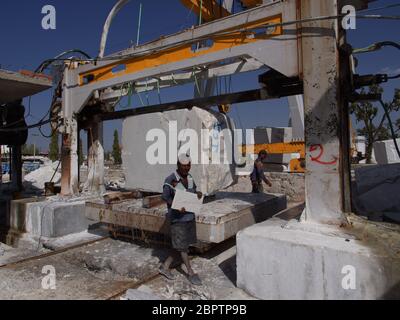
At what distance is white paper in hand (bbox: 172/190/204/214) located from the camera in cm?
431

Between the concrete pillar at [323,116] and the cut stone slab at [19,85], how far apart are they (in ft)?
23.8

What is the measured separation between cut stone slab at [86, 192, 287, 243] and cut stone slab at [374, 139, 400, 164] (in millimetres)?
16351

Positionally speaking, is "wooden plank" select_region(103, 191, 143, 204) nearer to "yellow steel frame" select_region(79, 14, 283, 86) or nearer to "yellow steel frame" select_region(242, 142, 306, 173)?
"yellow steel frame" select_region(79, 14, 283, 86)

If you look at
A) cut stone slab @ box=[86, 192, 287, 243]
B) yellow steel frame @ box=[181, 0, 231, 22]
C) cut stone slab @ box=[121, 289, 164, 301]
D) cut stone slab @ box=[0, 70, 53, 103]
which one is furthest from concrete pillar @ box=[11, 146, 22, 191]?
cut stone slab @ box=[121, 289, 164, 301]

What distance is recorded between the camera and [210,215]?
493cm

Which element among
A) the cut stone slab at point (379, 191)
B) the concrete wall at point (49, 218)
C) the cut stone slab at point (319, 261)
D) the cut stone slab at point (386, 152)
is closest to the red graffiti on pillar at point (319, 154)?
the cut stone slab at point (319, 261)

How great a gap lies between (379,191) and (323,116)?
148 inches

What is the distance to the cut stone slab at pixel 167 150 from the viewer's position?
5.85m

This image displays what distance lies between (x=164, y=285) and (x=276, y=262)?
5.75 feet

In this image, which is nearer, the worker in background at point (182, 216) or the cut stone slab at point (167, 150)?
the worker in background at point (182, 216)

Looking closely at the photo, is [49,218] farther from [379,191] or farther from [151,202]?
[379,191]

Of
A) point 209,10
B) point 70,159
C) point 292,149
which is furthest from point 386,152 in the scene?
point 70,159

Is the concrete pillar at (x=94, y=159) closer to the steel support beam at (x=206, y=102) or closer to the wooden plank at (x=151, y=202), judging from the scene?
the steel support beam at (x=206, y=102)
